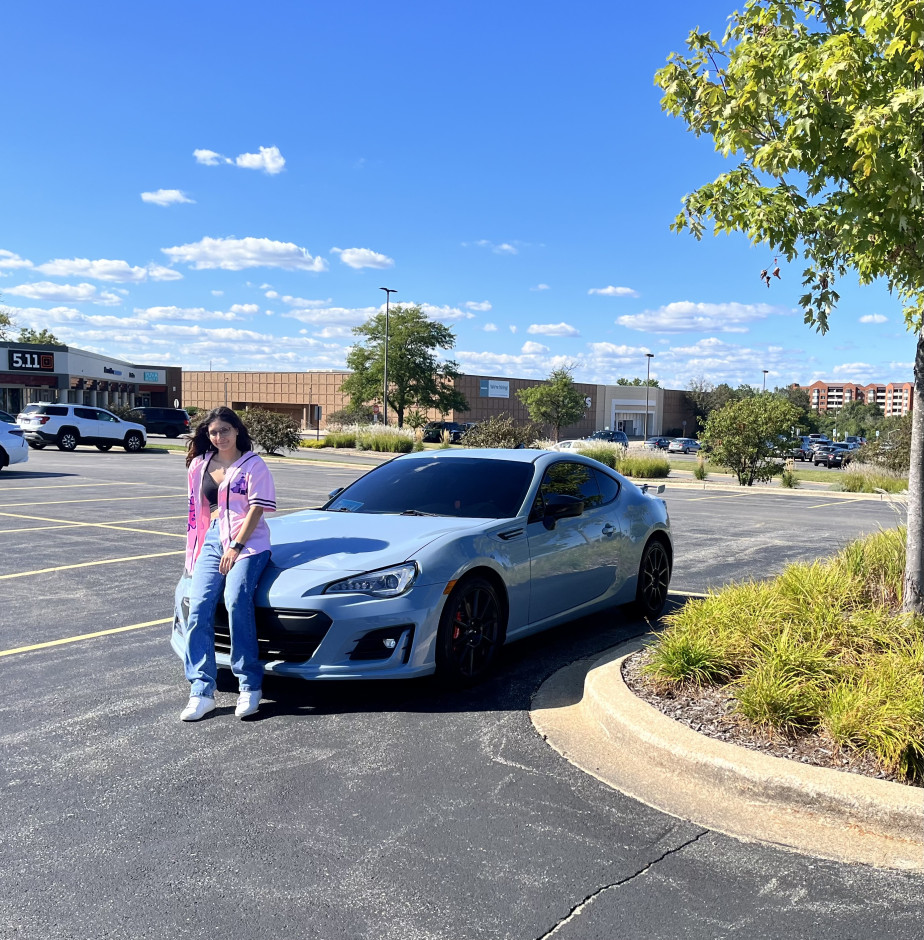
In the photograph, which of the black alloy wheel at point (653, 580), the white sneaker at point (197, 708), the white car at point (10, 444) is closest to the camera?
the white sneaker at point (197, 708)

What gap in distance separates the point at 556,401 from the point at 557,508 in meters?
67.1

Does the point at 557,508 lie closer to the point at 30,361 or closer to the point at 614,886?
the point at 614,886

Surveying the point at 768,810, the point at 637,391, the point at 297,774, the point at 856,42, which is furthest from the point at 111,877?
the point at 637,391

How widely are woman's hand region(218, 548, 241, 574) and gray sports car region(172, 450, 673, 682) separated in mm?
223

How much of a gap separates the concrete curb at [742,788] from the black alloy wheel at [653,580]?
2.57m

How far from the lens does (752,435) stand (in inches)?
1118

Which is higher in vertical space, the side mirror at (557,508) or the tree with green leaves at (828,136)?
the tree with green leaves at (828,136)

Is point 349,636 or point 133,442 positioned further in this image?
point 133,442

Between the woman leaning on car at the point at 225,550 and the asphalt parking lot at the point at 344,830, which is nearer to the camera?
the asphalt parking lot at the point at 344,830

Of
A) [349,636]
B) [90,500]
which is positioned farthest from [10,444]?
[349,636]

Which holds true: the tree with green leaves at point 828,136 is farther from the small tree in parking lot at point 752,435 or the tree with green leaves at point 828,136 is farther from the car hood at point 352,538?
the small tree in parking lot at point 752,435

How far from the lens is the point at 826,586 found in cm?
618

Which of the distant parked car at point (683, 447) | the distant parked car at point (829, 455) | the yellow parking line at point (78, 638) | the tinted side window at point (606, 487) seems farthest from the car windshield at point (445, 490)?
the distant parked car at point (683, 447)

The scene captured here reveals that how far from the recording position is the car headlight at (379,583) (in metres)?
5.04
